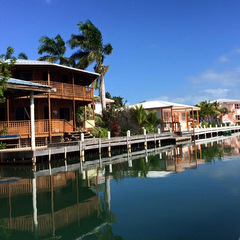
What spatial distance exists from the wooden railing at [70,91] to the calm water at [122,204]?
923cm

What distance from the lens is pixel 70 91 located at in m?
23.9

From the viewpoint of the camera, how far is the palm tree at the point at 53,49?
36.3m

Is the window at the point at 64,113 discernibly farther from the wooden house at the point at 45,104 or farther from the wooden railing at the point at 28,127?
the wooden railing at the point at 28,127

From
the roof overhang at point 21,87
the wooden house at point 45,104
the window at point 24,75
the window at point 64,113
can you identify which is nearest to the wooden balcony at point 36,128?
the wooden house at point 45,104

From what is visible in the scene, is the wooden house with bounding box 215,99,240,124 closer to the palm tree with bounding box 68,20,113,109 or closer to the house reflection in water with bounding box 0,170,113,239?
the palm tree with bounding box 68,20,113,109

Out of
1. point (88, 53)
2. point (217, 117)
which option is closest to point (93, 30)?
point (88, 53)

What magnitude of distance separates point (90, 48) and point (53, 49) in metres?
5.87

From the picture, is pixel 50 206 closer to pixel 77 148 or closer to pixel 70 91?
pixel 77 148

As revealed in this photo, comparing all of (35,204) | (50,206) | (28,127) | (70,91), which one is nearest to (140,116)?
(70,91)

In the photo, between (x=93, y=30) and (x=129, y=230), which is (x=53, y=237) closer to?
(x=129, y=230)

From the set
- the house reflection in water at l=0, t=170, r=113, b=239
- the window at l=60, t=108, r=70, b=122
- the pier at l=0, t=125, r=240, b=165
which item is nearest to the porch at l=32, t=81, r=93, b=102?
the window at l=60, t=108, r=70, b=122

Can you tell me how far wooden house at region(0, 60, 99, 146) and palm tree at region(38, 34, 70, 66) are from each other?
10.1 meters

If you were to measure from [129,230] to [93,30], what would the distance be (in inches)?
1223

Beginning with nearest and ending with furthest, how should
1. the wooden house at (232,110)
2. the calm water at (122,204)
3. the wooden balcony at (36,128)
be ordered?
the calm water at (122,204) < the wooden balcony at (36,128) < the wooden house at (232,110)
